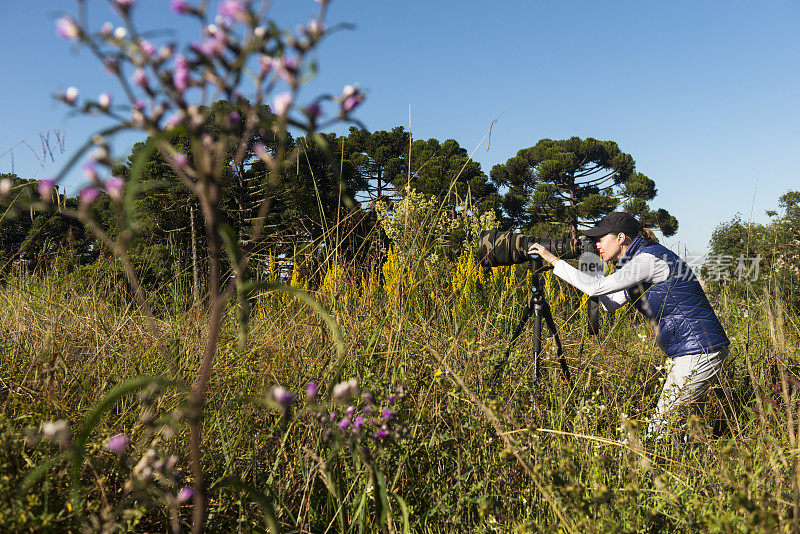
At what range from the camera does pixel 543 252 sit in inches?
113

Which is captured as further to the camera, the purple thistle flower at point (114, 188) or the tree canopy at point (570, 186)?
the tree canopy at point (570, 186)

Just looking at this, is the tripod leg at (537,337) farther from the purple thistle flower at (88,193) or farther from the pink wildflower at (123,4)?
the pink wildflower at (123,4)

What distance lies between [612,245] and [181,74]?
299 centimetres

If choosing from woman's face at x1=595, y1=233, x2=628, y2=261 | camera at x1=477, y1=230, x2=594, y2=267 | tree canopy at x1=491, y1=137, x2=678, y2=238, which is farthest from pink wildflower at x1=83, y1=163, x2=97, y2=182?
tree canopy at x1=491, y1=137, x2=678, y2=238

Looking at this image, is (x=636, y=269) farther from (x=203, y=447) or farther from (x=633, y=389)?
(x=203, y=447)

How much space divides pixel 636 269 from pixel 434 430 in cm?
180

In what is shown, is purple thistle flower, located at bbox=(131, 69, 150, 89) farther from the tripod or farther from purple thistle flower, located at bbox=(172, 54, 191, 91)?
the tripod

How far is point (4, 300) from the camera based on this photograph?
3158 millimetres

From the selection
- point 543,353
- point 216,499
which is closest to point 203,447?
point 216,499

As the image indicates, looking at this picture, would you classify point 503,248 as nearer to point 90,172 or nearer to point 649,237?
point 649,237

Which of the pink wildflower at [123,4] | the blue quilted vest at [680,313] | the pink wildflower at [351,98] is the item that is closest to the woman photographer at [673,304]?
the blue quilted vest at [680,313]

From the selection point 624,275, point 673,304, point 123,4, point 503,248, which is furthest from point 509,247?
point 123,4

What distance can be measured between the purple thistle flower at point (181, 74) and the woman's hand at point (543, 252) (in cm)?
252

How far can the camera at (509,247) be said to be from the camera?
2912 millimetres
